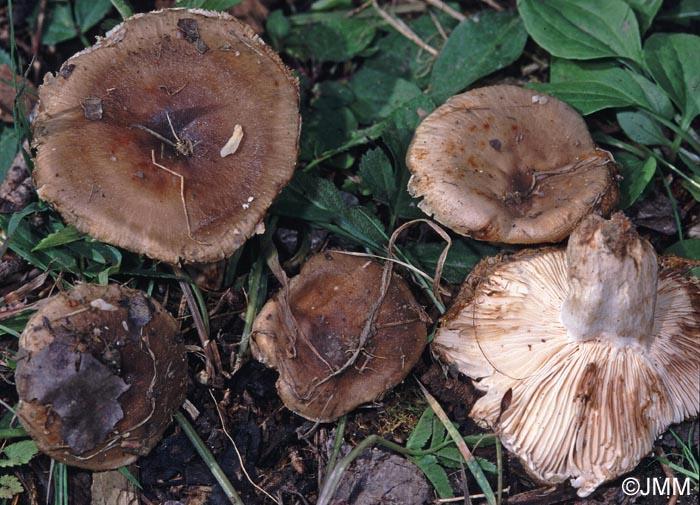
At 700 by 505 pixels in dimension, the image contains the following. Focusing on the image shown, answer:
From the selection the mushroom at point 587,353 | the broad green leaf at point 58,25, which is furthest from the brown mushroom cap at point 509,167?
the broad green leaf at point 58,25

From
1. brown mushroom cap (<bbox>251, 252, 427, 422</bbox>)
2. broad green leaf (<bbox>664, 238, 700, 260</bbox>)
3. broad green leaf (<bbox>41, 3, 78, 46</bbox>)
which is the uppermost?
broad green leaf (<bbox>41, 3, 78, 46</bbox>)

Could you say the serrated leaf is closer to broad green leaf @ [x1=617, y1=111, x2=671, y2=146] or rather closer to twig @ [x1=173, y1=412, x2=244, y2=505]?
twig @ [x1=173, y1=412, x2=244, y2=505]

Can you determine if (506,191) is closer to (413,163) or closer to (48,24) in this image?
(413,163)

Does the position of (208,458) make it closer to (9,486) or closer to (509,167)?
(9,486)

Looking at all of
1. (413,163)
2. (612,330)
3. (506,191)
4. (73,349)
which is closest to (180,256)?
(73,349)

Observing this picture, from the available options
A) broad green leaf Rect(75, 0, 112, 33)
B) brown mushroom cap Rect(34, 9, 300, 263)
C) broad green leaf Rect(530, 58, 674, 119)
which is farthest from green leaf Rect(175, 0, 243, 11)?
broad green leaf Rect(530, 58, 674, 119)

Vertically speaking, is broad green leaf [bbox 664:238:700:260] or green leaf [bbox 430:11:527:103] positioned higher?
green leaf [bbox 430:11:527:103]
